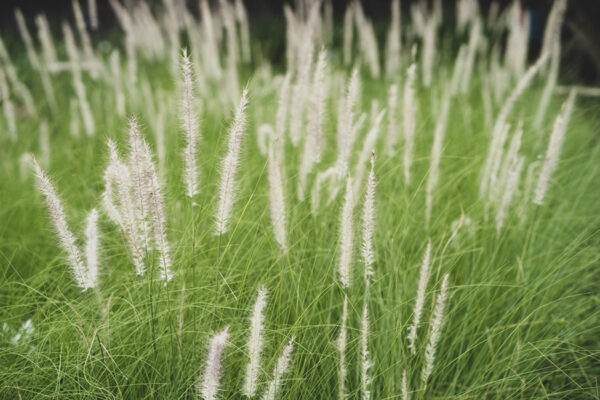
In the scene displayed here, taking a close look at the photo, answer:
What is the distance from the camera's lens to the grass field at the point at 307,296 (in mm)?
1317

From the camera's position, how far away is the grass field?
51.9 inches

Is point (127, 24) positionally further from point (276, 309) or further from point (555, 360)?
point (555, 360)

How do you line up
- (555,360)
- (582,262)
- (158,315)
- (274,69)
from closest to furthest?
1. (158,315)
2. (555,360)
3. (582,262)
4. (274,69)

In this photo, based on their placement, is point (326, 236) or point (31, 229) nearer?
point (326, 236)

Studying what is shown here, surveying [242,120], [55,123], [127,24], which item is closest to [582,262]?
[242,120]

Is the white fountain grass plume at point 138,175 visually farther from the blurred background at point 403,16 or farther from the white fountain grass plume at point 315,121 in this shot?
the blurred background at point 403,16

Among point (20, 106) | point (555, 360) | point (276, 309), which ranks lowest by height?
point (20, 106)

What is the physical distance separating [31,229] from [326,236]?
131 centimetres

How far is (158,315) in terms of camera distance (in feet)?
4.25

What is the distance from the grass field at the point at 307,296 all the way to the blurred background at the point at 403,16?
2.38 m

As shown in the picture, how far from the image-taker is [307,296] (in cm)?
155

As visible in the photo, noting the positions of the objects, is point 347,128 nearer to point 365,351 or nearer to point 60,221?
point 365,351

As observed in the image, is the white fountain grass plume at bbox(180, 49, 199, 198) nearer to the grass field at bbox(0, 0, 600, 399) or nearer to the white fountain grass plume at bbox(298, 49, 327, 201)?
the grass field at bbox(0, 0, 600, 399)

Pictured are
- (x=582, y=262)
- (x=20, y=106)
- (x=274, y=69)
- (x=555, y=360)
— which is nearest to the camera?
(x=555, y=360)
